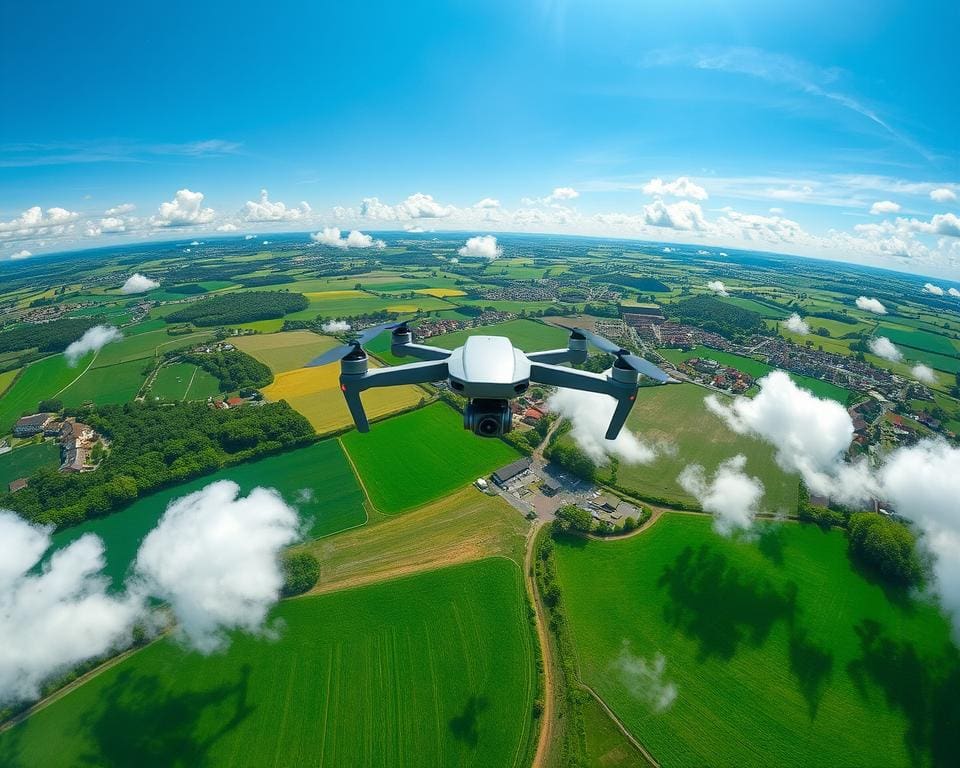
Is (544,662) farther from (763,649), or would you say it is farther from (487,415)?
(487,415)

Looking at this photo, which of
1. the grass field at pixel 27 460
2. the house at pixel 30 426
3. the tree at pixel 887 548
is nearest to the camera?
the tree at pixel 887 548

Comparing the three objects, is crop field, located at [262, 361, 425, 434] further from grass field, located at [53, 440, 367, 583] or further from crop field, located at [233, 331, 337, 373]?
crop field, located at [233, 331, 337, 373]

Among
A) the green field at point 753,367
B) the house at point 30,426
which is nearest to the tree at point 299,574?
the house at point 30,426

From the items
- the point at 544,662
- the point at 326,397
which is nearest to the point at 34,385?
the point at 326,397

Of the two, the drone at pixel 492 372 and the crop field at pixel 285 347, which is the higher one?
the drone at pixel 492 372

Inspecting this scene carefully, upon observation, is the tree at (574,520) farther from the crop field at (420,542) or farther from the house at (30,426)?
the house at (30,426)
